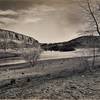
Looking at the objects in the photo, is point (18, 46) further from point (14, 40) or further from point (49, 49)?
point (49, 49)

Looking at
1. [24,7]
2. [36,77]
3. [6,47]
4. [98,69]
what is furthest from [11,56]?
[98,69]

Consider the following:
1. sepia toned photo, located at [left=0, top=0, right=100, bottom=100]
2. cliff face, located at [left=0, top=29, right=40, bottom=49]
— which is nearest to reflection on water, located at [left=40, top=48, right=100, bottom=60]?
sepia toned photo, located at [left=0, top=0, right=100, bottom=100]

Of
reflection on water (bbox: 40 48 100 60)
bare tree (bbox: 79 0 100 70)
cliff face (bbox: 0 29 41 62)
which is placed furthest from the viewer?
bare tree (bbox: 79 0 100 70)

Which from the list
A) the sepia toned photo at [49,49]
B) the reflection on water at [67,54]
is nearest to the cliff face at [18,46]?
the sepia toned photo at [49,49]

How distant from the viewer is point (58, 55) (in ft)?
20.4

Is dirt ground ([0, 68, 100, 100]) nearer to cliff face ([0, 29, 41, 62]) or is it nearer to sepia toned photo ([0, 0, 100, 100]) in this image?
sepia toned photo ([0, 0, 100, 100])

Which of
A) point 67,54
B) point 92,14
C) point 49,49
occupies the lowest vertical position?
point 67,54

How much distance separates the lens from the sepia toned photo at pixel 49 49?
5129 mm

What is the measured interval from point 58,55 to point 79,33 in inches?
33.9

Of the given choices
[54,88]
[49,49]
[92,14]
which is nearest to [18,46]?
[49,49]

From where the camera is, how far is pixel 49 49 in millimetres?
6047

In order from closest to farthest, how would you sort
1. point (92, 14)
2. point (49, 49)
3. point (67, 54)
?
point (49, 49), point (67, 54), point (92, 14)

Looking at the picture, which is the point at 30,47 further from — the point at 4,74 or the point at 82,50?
the point at 82,50

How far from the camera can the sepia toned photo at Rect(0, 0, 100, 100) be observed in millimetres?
5129
